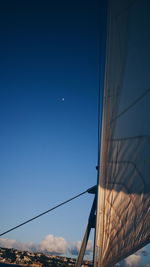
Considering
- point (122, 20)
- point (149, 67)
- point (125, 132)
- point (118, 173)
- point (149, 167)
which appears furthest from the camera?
point (118, 173)

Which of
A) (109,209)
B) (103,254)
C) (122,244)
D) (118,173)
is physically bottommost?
(103,254)

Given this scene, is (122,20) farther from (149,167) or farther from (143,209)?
(143,209)

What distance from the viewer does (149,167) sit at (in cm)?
288

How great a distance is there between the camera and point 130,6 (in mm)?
2900

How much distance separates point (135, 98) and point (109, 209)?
2001 millimetres

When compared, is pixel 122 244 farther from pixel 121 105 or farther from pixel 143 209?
pixel 121 105

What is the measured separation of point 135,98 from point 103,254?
2.82 meters

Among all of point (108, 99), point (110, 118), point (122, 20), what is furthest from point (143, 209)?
point (122, 20)

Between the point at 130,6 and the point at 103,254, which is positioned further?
the point at 103,254

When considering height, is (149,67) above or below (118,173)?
above

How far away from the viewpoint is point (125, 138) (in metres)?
3.37

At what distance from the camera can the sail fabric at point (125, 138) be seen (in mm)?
2875

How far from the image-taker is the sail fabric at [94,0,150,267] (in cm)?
288

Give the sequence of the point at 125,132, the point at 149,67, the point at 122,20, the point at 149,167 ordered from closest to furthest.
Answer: the point at 149,67, the point at 149,167, the point at 122,20, the point at 125,132
